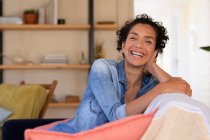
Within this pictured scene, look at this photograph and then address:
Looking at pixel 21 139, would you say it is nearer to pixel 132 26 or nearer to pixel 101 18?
pixel 132 26

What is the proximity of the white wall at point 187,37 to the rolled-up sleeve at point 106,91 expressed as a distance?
4.05 metres

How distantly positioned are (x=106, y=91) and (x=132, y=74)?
343 mm

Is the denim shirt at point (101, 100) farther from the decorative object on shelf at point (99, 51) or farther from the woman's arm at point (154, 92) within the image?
the decorative object on shelf at point (99, 51)

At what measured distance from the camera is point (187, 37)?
6.90m

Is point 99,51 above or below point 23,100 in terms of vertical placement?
above

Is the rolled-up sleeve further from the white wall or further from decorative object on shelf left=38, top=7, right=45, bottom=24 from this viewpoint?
the white wall

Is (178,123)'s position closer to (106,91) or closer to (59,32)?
(106,91)

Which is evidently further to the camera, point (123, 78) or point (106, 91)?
point (123, 78)

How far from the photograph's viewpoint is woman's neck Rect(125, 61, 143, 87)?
164 centimetres

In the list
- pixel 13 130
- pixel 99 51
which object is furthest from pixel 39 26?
pixel 13 130

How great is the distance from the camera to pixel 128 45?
1.61 m

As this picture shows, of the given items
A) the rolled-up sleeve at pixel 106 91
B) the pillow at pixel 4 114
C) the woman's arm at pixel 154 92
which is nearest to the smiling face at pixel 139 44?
the rolled-up sleeve at pixel 106 91

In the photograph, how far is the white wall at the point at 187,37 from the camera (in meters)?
5.49

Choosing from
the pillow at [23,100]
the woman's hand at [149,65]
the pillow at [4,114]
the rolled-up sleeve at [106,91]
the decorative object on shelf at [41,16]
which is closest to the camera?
the rolled-up sleeve at [106,91]
